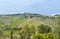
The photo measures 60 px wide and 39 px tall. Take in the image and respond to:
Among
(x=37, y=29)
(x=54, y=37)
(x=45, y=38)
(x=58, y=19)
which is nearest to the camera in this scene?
(x=58, y=19)

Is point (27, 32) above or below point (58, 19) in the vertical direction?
below

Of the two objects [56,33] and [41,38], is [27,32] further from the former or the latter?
[56,33]

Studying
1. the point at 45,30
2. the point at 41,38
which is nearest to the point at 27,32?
the point at 45,30

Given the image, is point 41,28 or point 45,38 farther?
point 41,28

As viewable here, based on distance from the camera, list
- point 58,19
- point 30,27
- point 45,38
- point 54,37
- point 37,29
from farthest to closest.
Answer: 1. point 37,29
2. point 30,27
3. point 45,38
4. point 54,37
5. point 58,19

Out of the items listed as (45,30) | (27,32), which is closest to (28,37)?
(27,32)

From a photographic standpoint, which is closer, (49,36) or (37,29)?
(49,36)

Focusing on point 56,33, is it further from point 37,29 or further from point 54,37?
point 37,29

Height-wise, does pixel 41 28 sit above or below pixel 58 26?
below

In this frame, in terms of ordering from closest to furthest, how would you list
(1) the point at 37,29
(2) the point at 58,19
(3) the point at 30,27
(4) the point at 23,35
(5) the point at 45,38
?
(2) the point at 58,19 < (5) the point at 45,38 < (4) the point at 23,35 < (3) the point at 30,27 < (1) the point at 37,29
